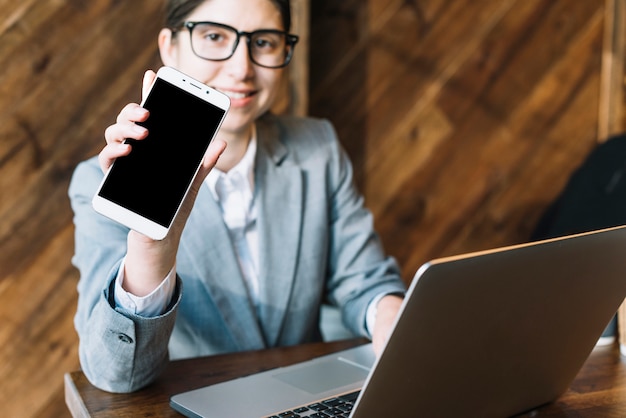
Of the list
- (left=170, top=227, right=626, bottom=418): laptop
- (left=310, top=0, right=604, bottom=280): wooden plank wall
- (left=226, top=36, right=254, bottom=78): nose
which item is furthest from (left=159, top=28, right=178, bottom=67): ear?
(left=310, top=0, right=604, bottom=280): wooden plank wall

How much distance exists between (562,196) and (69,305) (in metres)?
1.41

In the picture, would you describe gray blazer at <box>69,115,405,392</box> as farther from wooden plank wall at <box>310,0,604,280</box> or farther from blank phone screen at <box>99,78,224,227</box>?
wooden plank wall at <box>310,0,604,280</box>

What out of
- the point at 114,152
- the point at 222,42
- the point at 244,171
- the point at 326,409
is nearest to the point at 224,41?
the point at 222,42

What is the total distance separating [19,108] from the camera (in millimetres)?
1712

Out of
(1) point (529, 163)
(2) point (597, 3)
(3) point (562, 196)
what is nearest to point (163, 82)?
(3) point (562, 196)

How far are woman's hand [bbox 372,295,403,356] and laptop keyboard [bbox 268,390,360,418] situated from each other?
0.17 m

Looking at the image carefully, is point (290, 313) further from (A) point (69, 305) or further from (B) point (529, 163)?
(B) point (529, 163)

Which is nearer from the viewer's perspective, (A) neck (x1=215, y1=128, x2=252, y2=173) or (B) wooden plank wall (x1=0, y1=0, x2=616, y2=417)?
(A) neck (x1=215, y1=128, x2=252, y2=173)

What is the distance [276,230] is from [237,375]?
1.23 ft

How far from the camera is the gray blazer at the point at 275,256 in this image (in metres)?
1.19

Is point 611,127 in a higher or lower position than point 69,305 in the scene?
higher

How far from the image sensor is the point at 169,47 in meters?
1.34

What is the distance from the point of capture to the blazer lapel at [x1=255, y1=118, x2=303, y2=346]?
1357 mm

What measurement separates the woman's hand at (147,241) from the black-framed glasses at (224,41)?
344 mm
